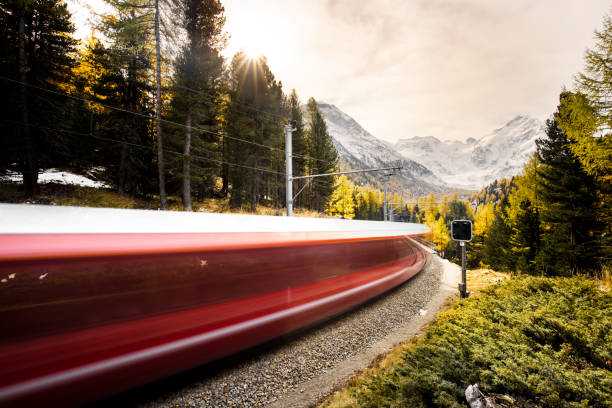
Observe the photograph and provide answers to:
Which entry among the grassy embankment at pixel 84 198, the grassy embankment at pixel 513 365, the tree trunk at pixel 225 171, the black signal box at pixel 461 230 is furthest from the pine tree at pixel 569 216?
the tree trunk at pixel 225 171

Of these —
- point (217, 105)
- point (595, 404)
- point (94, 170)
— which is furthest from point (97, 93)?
point (595, 404)

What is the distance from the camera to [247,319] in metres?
2.90

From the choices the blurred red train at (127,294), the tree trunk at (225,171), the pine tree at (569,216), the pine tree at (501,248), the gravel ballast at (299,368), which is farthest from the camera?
the pine tree at (501,248)

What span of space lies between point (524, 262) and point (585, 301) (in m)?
20.5

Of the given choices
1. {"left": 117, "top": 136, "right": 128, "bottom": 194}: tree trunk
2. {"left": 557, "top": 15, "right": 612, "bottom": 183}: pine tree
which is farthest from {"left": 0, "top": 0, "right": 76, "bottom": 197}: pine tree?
{"left": 557, "top": 15, "right": 612, "bottom": 183}: pine tree

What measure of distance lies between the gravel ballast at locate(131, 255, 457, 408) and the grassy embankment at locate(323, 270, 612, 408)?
43 cm

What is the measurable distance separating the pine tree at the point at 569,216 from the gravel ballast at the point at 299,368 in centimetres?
1632

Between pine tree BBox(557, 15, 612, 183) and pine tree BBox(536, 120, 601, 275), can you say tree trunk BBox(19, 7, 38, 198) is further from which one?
pine tree BBox(536, 120, 601, 275)

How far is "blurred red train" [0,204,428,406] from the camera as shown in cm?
171

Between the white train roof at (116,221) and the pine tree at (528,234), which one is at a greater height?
the white train roof at (116,221)

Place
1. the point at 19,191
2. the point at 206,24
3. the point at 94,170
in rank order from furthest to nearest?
the point at 94,170 → the point at 206,24 → the point at 19,191

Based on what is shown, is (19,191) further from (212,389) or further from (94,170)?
(212,389)

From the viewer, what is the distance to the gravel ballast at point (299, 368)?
112 inches

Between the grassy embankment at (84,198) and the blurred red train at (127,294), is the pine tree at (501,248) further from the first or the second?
the grassy embankment at (84,198)
